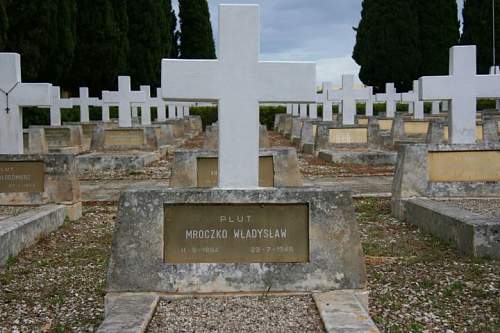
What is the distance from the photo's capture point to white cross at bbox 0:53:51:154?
28.3 feet

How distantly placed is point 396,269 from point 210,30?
4680 cm

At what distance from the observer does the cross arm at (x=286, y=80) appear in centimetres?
468

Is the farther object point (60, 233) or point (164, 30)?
point (164, 30)

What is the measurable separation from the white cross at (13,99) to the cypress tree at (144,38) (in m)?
26.0

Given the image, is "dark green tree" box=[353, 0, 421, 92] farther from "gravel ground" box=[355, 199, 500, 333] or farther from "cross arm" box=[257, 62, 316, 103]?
"cross arm" box=[257, 62, 316, 103]

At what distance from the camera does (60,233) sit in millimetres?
7805

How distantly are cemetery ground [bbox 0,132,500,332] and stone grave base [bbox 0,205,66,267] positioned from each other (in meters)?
0.11

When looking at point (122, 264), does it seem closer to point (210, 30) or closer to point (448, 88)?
point (448, 88)

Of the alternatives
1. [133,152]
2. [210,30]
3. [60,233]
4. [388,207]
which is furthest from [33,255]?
[210,30]

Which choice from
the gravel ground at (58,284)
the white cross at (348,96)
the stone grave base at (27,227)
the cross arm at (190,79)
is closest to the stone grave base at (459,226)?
the cross arm at (190,79)

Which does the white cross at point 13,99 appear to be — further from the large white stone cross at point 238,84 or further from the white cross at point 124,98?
the white cross at point 124,98

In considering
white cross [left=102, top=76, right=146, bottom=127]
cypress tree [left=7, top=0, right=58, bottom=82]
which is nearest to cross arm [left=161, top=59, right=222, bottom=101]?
white cross [left=102, top=76, right=146, bottom=127]

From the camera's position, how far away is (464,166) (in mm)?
8398

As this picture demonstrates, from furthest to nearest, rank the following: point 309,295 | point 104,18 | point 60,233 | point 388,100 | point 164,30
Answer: point 164,30 < point 104,18 < point 388,100 < point 60,233 < point 309,295
